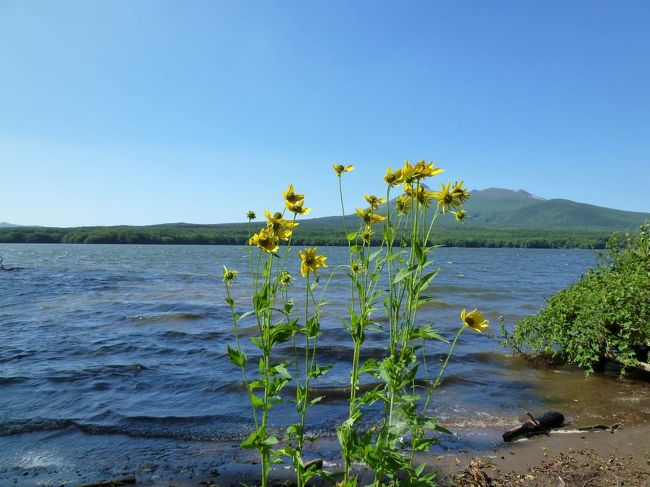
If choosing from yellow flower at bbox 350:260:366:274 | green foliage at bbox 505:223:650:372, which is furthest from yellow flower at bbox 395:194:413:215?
green foliage at bbox 505:223:650:372

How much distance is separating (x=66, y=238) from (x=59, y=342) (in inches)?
5682

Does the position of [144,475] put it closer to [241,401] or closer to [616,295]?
[241,401]

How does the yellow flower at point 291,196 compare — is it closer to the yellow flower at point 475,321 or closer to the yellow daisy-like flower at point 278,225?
the yellow daisy-like flower at point 278,225

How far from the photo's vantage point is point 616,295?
8.38 metres

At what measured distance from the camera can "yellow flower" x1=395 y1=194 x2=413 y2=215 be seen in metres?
3.19

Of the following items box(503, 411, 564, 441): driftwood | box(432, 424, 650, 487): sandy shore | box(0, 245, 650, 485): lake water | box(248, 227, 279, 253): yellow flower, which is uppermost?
box(248, 227, 279, 253): yellow flower

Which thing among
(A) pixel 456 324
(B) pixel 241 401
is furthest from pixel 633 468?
(A) pixel 456 324

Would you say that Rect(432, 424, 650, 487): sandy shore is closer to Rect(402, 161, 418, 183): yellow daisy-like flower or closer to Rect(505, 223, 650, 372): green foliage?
Rect(505, 223, 650, 372): green foliage

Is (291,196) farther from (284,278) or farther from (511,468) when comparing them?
(511,468)

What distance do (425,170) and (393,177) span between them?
266 mm

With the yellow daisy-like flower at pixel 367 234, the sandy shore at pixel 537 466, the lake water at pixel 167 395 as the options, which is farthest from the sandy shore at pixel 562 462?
the yellow daisy-like flower at pixel 367 234

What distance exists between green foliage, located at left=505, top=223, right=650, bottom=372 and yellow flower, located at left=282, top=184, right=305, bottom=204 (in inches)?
285

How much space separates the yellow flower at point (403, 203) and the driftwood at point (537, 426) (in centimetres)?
432

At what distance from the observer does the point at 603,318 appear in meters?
8.36
